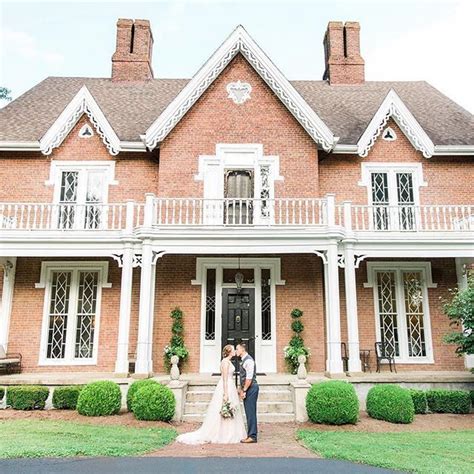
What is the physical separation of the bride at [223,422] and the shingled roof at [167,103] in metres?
9.77

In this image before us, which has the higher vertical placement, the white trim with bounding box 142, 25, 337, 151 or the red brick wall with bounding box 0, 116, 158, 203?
the white trim with bounding box 142, 25, 337, 151

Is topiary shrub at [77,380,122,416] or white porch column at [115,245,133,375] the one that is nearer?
topiary shrub at [77,380,122,416]

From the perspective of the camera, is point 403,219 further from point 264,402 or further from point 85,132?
point 85,132

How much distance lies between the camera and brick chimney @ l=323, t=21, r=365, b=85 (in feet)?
66.4

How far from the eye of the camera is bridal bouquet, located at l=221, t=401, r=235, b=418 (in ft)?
27.4

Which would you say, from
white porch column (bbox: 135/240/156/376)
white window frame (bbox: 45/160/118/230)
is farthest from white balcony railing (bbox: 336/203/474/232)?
white window frame (bbox: 45/160/118/230)

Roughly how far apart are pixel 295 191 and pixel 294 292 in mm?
3280

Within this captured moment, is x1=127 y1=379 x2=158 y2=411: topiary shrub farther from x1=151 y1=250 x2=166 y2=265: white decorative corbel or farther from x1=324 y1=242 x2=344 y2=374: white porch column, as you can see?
x1=324 y1=242 x2=344 y2=374: white porch column

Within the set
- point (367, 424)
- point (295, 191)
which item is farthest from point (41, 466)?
point (295, 191)

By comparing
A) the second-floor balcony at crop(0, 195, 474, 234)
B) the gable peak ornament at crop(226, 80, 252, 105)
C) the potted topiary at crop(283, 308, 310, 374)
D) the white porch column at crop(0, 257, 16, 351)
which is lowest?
the potted topiary at crop(283, 308, 310, 374)

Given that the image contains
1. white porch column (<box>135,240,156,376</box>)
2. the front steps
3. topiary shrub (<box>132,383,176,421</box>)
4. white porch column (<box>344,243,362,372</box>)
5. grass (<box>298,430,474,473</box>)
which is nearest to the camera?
grass (<box>298,430,474,473</box>)

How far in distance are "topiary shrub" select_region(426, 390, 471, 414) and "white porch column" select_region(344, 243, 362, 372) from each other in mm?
1915

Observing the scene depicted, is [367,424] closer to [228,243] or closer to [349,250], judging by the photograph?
[349,250]

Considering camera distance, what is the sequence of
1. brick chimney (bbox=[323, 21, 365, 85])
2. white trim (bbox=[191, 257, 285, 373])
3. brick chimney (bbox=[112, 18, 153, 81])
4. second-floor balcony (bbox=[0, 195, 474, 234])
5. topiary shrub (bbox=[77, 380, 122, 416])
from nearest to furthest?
topiary shrub (bbox=[77, 380, 122, 416])
second-floor balcony (bbox=[0, 195, 474, 234])
white trim (bbox=[191, 257, 285, 373])
brick chimney (bbox=[112, 18, 153, 81])
brick chimney (bbox=[323, 21, 365, 85])
